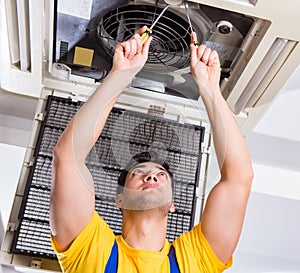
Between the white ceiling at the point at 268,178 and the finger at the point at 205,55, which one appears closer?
the finger at the point at 205,55

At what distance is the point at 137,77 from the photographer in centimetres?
138

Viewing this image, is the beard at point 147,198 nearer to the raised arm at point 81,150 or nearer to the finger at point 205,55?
the raised arm at point 81,150

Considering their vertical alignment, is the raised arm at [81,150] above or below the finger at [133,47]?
below

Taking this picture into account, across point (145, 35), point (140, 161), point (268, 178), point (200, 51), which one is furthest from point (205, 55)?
point (268, 178)

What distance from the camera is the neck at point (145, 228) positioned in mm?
1308

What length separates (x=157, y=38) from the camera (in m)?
1.40

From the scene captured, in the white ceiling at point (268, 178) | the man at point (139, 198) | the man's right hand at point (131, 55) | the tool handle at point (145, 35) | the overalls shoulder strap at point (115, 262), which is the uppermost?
the tool handle at point (145, 35)

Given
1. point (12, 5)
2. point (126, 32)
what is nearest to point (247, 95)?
point (126, 32)

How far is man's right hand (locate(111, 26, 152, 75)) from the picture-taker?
1207mm

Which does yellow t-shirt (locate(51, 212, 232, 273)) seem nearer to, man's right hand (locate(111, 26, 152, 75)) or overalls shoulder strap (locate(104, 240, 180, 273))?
overalls shoulder strap (locate(104, 240, 180, 273))

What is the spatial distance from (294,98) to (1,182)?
1.01 m

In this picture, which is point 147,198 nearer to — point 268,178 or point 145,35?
point 145,35

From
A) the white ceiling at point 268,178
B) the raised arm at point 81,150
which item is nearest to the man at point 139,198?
the raised arm at point 81,150

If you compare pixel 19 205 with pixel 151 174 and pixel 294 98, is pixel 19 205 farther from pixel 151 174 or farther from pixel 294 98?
pixel 294 98
